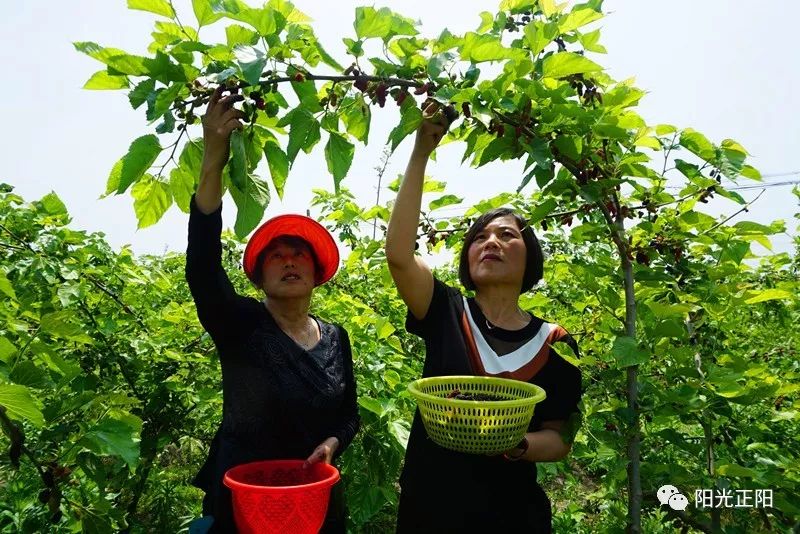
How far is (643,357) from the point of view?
129 centimetres

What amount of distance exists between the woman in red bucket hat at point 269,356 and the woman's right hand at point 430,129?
Result: 0.52 meters

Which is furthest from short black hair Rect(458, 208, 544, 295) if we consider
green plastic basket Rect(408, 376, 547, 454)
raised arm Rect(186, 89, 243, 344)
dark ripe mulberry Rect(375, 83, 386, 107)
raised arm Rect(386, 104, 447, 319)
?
raised arm Rect(186, 89, 243, 344)

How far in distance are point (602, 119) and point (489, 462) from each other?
971 millimetres

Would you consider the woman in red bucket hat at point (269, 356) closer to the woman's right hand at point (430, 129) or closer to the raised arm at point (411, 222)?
the raised arm at point (411, 222)

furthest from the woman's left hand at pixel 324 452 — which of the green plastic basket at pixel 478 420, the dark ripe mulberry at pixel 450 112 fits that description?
the dark ripe mulberry at pixel 450 112

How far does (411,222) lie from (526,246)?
0.51 metres

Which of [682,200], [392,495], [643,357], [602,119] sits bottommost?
[392,495]

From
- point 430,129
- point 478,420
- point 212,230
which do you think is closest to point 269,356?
point 212,230

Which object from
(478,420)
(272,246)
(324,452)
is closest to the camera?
(478,420)

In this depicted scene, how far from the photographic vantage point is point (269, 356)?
164cm

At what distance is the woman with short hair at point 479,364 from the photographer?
1501 mm

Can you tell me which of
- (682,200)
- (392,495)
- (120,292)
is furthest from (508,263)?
(120,292)

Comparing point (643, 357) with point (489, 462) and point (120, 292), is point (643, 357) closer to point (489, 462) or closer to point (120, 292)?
point (489, 462)

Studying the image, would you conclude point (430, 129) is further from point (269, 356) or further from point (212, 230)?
point (269, 356)
